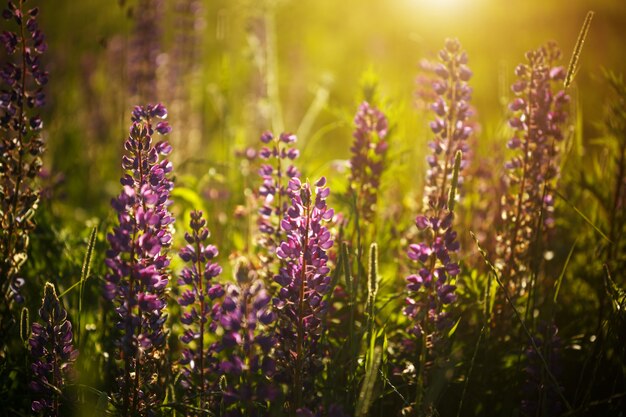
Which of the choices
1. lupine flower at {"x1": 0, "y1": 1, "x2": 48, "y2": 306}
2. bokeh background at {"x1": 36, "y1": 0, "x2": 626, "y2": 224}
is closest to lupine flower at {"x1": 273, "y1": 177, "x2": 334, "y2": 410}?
lupine flower at {"x1": 0, "y1": 1, "x2": 48, "y2": 306}

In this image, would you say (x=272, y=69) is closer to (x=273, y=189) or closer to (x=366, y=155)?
(x=366, y=155)

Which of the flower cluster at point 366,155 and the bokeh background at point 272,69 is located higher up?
the bokeh background at point 272,69

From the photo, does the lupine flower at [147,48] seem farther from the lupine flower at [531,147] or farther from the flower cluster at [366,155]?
the lupine flower at [531,147]

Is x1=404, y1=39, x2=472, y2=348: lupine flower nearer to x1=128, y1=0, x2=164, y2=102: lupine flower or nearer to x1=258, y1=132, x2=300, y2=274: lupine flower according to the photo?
x1=258, y1=132, x2=300, y2=274: lupine flower

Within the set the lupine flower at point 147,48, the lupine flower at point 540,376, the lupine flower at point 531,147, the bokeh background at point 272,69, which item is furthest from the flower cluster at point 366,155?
the lupine flower at point 147,48

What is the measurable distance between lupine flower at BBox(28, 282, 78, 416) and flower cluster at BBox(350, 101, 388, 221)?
124cm

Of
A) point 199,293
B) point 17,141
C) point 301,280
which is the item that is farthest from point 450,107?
point 17,141

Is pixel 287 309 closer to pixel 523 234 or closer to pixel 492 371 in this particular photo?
pixel 492 371

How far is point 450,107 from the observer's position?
2.28 m

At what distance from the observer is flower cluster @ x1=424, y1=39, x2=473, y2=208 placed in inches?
88.7

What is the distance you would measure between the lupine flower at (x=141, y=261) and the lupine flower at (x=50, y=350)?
0.50 ft

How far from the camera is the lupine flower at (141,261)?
1633 mm

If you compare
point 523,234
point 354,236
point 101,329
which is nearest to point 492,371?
point 523,234

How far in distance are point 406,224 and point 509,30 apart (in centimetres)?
309
